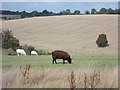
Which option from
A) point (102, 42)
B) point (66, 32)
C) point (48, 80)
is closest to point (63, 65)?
point (48, 80)

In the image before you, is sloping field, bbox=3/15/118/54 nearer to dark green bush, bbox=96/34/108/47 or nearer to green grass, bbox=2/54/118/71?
dark green bush, bbox=96/34/108/47

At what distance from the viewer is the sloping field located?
67100 millimetres

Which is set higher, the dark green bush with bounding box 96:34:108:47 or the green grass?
the green grass

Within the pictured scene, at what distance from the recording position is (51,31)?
87.1 meters

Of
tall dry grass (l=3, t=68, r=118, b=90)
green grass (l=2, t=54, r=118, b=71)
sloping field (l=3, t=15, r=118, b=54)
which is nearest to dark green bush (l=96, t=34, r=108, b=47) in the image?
sloping field (l=3, t=15, r=118, b=54)

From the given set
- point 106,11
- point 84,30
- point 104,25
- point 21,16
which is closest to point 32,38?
point 84,30

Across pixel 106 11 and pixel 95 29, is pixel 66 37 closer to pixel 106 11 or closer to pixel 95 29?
pixel 95 29

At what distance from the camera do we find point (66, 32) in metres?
86.0

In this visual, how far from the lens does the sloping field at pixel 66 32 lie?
2642 inches

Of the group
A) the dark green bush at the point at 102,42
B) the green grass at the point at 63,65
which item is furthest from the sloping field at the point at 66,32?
the green grass at the point at 63,65

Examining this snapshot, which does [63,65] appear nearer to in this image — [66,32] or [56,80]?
[56,80]

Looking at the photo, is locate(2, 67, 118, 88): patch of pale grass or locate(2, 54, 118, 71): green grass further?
locate(2, 54, 118, 71): green grass

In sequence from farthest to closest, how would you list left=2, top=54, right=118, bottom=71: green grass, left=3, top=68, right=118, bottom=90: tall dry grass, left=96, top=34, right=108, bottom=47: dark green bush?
left=96, top=34, right=108, bottom=47: dark green bush, left=2, top=54, right=118, bottom=71: green grass, left=3, top=68, right=118, bottom=90: tall dry grass

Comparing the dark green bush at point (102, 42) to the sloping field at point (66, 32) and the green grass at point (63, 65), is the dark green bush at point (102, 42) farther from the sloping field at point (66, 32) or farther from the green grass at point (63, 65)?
the green grass at point (63, 65)
